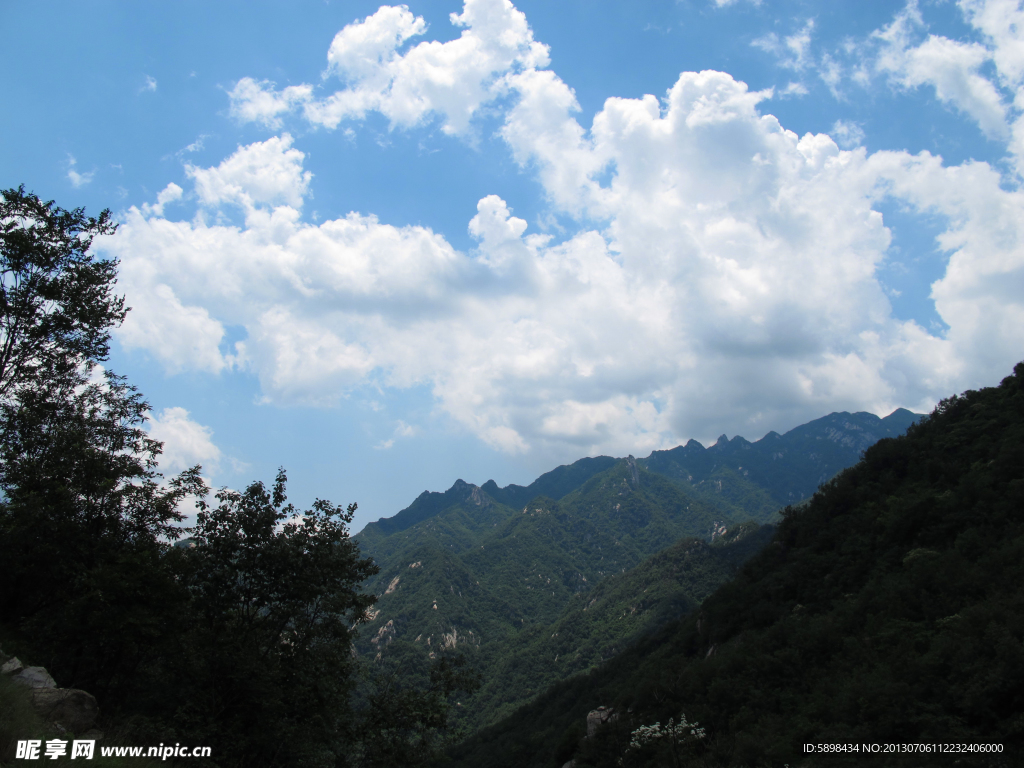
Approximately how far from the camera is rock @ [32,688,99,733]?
1298 centimetres

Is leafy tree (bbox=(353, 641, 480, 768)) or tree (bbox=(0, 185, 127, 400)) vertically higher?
tree (bbox=(0, 185, 127, 400))

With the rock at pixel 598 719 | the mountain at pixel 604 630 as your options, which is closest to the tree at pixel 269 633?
the rock at pixel 598 719

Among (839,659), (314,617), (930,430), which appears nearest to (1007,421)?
(930,430)

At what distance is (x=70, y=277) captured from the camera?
2270cm

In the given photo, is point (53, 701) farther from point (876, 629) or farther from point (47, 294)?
point (876, 629)

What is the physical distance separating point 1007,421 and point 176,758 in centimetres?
7493

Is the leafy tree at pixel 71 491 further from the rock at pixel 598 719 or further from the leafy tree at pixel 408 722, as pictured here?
the rock at pixel 598 719

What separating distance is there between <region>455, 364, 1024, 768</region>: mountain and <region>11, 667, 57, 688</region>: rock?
30910mm

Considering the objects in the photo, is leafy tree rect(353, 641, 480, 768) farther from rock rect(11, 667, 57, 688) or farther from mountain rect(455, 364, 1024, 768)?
mountain rect(455, 364, 1024, 768)

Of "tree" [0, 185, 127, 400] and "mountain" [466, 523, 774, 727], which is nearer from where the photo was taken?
"tree" [0, 185, 127, 400]

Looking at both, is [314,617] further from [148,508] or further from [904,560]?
[904,560]

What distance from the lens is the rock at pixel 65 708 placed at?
1298 cm

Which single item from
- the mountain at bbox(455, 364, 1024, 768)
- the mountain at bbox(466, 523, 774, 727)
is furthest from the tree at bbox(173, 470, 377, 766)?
the mountain at bbox(466, 523, 774, 727)

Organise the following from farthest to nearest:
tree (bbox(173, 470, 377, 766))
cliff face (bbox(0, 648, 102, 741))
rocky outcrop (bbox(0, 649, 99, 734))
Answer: tree (bbox(173, 470, 377, 766))
rocky outcrop (bbox(0, 649, 99, 734))
cliff face (bbox(0, 648, 102, 741))
